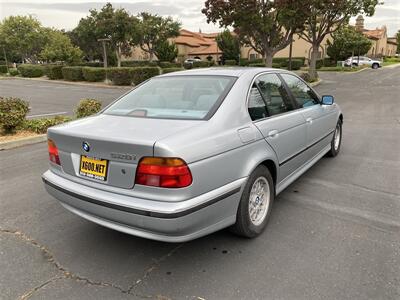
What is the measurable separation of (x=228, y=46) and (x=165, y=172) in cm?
4952

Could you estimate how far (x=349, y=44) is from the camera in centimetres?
4172

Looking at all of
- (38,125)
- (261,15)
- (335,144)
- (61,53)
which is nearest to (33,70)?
(61,53)

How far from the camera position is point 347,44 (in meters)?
41.8

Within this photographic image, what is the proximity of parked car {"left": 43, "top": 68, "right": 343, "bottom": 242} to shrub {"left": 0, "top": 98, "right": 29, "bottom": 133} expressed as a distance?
4212mm

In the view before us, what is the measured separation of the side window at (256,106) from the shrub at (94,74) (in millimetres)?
23206

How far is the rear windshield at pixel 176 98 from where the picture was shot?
308cm

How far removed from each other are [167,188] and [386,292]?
170 centimetres

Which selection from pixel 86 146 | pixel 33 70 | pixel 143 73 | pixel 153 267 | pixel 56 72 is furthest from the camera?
pixel 33 70

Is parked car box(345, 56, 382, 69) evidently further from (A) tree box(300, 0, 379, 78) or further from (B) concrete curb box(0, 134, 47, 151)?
(B) concrete curb box(0, 134, 47, 151)

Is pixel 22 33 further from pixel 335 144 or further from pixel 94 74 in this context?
pixel 335 144

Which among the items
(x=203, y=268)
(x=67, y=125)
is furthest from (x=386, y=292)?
(x=67, y=125)

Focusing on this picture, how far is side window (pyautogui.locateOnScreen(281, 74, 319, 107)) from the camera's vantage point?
4188 millimetres

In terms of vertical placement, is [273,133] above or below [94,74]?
below

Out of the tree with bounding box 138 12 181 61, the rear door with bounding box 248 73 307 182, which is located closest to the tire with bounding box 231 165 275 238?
the rear door with bounding box 248 73 307 182
